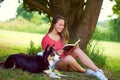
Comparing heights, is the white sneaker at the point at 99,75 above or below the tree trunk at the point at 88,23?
below

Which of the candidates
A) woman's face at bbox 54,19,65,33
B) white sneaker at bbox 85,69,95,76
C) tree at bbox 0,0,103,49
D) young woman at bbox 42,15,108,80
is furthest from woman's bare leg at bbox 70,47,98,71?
tree at bbox 0,0,103,49

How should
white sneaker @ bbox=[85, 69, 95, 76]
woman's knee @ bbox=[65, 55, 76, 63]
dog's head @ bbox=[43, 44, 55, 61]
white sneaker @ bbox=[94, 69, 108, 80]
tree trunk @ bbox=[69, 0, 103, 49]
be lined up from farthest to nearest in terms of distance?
tree trunk @ bbox=[69, 0, 103, 49], white sneaker @ bbox=[85, 69, 95, 76], woman's knee @ bbox=[65, 55, 76, 63], white sneaker @ bbox=[94, 69, 108, 80], dog's head @ bbox=[43, 44, 55, 61]

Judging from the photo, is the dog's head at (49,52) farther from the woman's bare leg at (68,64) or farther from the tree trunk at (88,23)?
the tree trunk at (88,23)

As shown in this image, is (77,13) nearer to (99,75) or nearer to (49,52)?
(99,75)

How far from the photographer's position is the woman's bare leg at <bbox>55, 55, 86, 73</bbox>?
7.79 meters

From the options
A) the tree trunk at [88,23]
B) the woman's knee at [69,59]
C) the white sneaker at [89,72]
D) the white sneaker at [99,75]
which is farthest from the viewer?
the tree trunk at [88,23]

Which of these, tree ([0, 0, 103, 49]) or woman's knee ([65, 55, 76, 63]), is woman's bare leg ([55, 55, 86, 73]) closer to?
woman's knee ([65, 55, 76, 63])

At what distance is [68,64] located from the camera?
7898 millimetres

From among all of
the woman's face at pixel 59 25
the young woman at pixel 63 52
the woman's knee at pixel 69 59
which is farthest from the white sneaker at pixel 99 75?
the woman's face at pixel 59 25

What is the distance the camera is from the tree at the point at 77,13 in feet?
39.3

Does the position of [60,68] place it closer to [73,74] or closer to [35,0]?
[73,74]

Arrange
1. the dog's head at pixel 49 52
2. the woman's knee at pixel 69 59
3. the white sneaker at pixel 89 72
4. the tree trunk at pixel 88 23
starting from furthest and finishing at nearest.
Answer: the tree trunk at pixel 88 23
the white sneaker at pixel 89 72
the woman's knee at pixel 69 59
the dog's head at pixel 49 52

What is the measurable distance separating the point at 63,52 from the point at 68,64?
259 mm

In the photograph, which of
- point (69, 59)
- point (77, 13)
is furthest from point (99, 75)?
point (77, 13)
